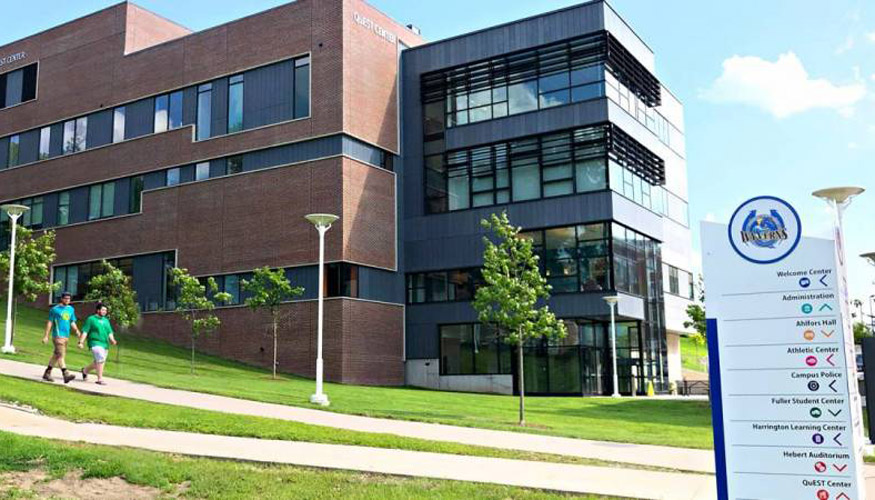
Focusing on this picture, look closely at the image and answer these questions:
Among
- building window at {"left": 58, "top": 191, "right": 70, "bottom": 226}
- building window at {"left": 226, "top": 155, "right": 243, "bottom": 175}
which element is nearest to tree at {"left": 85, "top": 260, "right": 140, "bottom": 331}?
building window at {"left": 226, "top": 155, "right": 243, "bottom": 175}

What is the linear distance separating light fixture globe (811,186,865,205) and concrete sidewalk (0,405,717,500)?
8713 millimetres

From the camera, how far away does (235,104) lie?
39312 mm

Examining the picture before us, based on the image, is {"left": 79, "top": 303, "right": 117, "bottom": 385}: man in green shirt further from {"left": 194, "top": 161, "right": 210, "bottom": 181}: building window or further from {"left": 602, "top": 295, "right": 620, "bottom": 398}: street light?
{"left": 194, "top": 161, "right": 210, "bottom": 181}: building window

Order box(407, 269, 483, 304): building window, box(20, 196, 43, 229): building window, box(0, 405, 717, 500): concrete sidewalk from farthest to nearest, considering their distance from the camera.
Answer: box(20, 196, 43, 229): building window, box(407, 269, 483, 304): building window, box(0, 405, 717, 500): concrete sidewalk

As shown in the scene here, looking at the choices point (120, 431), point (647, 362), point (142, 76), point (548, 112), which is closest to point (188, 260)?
point (142, 76)

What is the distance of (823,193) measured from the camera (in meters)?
17.2

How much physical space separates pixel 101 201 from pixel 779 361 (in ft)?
140

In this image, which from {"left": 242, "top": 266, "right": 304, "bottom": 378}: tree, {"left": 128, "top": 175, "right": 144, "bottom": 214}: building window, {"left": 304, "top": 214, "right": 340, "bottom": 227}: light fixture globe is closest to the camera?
{"left": 304, "top": 214, "right": 340, "bottom": 227}: light fixture globe

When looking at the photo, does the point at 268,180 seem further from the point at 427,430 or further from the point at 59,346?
the point at 427,430

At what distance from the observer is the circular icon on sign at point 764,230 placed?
19.7 feet

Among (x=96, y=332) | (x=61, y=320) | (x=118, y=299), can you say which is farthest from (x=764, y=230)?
(x=118, y=299)

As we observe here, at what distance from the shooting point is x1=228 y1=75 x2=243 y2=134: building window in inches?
1538

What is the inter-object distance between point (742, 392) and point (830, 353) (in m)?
0.65

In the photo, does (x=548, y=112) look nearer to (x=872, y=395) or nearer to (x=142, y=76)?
(x=142, y=76)
